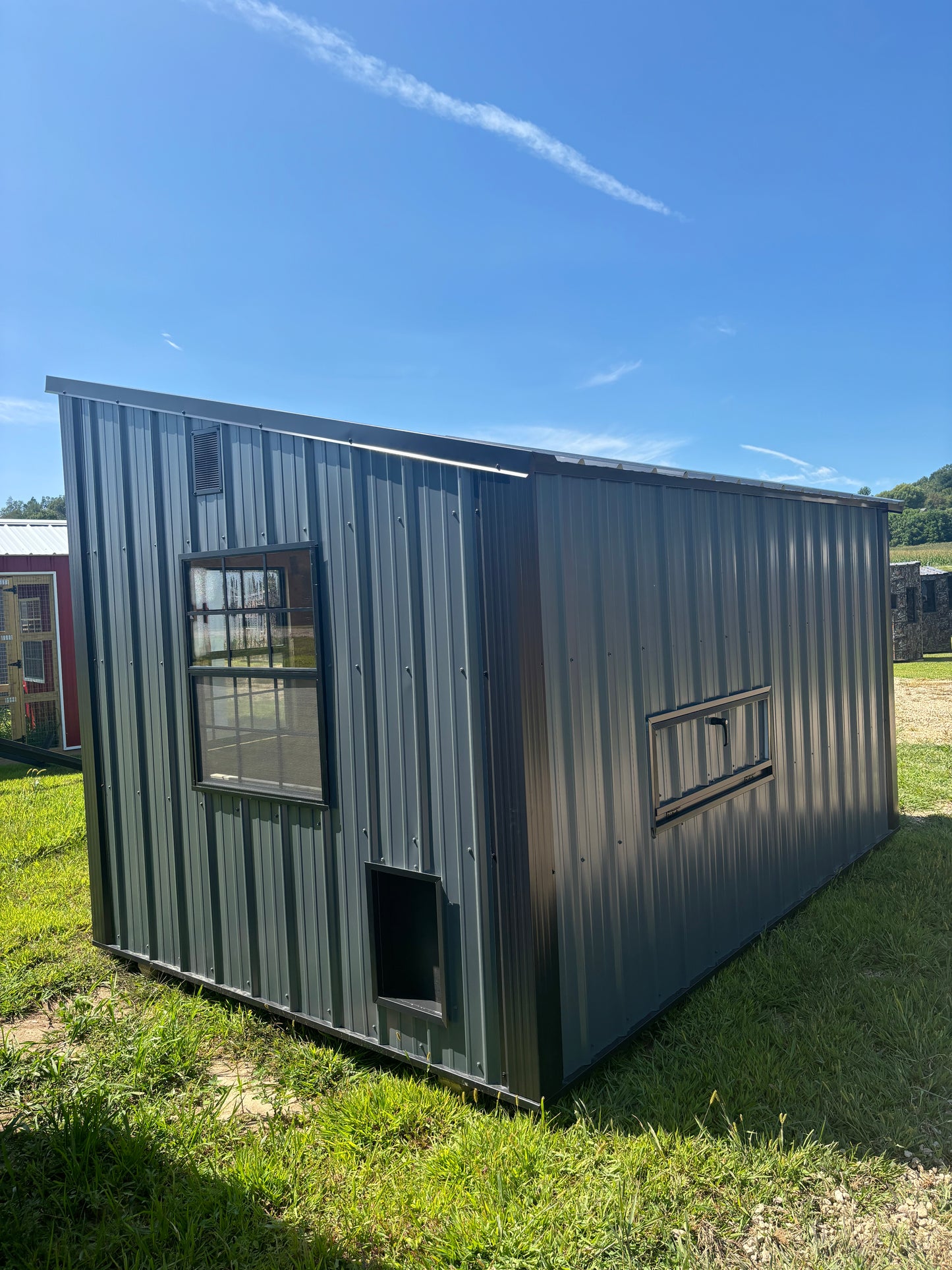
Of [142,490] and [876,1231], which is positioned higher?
[142,490]

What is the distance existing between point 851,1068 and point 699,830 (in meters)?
1.16

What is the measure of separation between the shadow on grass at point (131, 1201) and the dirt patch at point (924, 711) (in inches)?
390

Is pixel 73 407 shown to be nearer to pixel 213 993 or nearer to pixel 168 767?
pixel 168 767

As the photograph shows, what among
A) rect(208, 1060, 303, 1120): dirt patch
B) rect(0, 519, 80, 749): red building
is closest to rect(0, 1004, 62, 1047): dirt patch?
rect(208, 1060, 303, 1120): dirt patch

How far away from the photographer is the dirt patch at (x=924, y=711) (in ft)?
35.1

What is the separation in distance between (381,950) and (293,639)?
139 centimetres

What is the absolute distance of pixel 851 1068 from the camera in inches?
124

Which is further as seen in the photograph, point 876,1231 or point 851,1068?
point 851,1068

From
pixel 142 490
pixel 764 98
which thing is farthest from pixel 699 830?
pixel 764 98

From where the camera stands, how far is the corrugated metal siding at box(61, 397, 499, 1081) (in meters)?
3.09

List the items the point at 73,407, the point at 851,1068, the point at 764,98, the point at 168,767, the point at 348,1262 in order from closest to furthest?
the point at 348,1262 < the point at 851,1068 < the point at 168,767 < the point at 73,407 < the point at 764,98

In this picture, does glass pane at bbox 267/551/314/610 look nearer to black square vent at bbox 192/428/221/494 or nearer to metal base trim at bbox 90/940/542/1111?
black square vent at bbox 192/428/221/494

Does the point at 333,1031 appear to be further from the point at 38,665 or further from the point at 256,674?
the point at 38,665

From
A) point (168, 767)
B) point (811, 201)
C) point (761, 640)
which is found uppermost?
point (811, 201)
